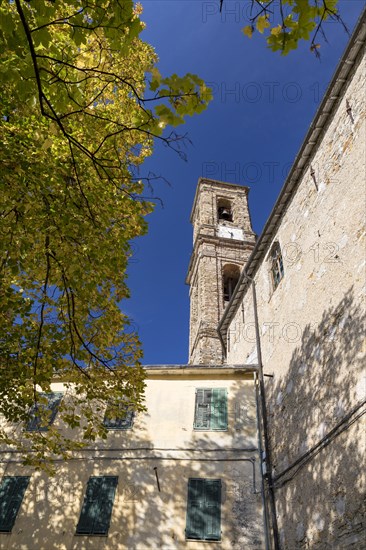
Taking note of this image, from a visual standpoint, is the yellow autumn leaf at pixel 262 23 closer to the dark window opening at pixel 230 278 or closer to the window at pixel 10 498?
the window at pixel 10 498

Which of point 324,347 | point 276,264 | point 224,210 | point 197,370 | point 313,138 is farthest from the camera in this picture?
point 224,210

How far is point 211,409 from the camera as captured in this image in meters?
10.6

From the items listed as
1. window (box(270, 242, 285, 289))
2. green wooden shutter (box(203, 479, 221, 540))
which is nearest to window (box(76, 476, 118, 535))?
green wooden shutter (box(203, 479, 221, 540))

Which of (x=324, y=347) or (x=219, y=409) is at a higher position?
(x=219, y=409)

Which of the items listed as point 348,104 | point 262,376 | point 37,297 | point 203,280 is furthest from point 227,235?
point 37,297

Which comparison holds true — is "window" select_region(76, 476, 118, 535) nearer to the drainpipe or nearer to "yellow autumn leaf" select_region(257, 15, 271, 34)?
the drainpipe

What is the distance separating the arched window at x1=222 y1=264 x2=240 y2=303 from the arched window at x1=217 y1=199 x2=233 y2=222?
484cm

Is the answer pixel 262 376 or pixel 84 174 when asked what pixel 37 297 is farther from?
pixel 262 376

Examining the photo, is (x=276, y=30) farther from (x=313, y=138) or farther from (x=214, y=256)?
(x=214, y=256)

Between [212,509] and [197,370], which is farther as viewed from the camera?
[197,370]

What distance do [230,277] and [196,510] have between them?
1723 centimetres

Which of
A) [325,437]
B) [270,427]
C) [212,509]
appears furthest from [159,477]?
[325,437]

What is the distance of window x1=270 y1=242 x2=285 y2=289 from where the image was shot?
33.7 ft

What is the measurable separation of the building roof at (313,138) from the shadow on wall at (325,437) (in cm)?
394
